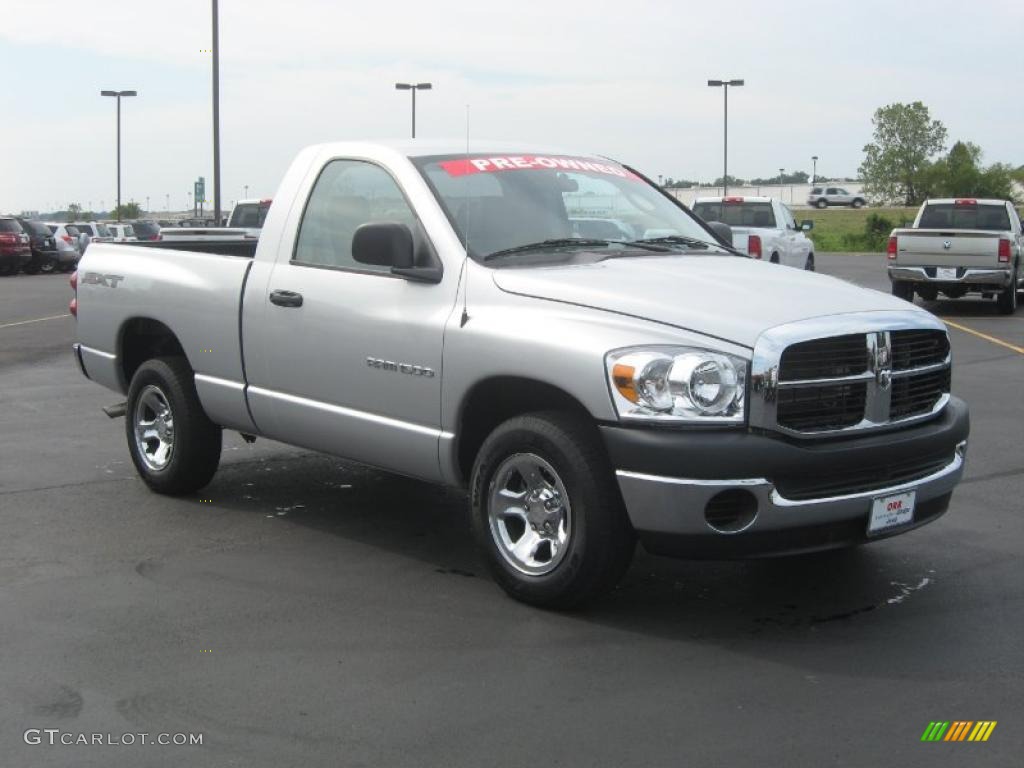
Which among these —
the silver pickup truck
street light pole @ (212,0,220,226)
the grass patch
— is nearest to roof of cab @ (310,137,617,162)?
the silver pickup truck

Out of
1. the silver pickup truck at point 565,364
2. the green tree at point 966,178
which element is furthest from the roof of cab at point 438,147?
the green tree at point 966,178

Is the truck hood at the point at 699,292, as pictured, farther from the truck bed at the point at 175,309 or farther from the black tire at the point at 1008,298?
the black tire at the point at 1008,298

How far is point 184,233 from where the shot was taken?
952cm

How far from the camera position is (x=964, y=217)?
76.7 feet

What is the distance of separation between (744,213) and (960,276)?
3970 mm

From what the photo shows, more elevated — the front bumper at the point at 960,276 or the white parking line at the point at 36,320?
the front bumper at the point at 960,276

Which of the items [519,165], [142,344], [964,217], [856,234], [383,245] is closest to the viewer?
[383,245]

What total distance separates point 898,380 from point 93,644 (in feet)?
10.7

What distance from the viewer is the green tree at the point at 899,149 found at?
435ft

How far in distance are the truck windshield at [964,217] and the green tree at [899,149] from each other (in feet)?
368
